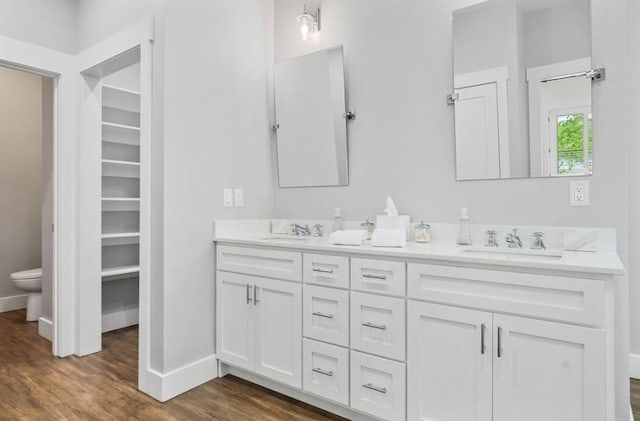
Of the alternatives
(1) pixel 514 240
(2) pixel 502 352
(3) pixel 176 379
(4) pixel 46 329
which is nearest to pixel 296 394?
(3) pixel 176 379

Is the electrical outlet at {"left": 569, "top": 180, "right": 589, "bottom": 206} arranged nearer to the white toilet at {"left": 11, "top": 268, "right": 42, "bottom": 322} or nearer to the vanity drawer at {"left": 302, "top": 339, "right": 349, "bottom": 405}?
the vanity drawer at {"left": 302, "top": 339, "right": 349, "bottom": 405}

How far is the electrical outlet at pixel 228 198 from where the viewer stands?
8.29 feet

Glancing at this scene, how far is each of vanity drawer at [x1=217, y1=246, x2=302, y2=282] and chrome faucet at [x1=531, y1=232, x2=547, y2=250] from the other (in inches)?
45.0

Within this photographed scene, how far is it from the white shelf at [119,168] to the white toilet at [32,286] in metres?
1.31

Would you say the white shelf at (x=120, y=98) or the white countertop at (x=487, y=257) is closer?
the white countertop at (x=487, y=257)

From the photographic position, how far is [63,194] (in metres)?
2.71

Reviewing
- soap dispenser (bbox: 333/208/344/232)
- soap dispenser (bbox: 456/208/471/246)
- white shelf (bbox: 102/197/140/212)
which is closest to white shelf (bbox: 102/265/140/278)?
white shelf (bbox: 102/197/140/212)

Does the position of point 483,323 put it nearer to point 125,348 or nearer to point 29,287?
point 125,348

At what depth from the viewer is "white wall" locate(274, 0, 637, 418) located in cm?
172

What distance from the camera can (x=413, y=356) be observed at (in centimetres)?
167

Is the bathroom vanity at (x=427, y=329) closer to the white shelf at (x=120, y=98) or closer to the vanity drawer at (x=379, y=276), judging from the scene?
the vanity drawer at (x=379, y=276)

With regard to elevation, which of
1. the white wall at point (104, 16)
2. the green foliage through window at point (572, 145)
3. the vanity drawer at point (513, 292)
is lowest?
the vanity drawer at point (513, 292)

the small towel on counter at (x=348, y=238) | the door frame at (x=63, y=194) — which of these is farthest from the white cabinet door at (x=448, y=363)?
the door frame at (x=63, y=194)

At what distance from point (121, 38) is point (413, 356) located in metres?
2.45
